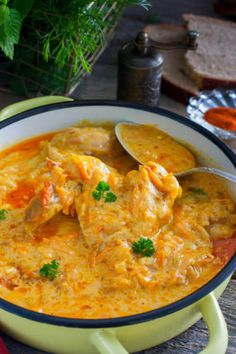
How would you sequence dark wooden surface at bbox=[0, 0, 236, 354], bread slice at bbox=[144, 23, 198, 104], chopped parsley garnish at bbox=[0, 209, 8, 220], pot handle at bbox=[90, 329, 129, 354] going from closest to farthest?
pot handle at bbox=[90, 329, 129, 354]
dark wooden surface at bbox=[0, 0, 236, 354]
chopped parsley garnish at bbox=[0, 209, 8, 220]
bread slice at bbox=[144, 23, 198, 104]

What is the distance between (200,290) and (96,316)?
50 cm

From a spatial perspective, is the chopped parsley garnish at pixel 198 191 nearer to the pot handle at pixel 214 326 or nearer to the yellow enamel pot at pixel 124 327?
the yellow enamel pot at pixel 124 327

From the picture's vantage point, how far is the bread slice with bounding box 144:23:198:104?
4.62 metres

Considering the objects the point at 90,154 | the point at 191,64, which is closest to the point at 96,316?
the point at 90,154

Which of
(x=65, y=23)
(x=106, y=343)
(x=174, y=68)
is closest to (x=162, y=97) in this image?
(x=174, y=68)

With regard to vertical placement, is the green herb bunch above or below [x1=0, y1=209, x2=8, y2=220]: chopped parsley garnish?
above

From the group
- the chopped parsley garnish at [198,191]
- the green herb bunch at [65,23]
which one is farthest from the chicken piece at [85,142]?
the chopped parsley garnish at [198,191]

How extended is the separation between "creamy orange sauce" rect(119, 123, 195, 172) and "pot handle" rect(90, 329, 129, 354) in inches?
52.3

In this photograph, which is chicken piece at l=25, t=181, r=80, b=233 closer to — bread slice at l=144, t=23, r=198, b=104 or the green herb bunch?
the green herb bunch

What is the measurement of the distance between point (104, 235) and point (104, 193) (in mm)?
246

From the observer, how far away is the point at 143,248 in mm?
2885

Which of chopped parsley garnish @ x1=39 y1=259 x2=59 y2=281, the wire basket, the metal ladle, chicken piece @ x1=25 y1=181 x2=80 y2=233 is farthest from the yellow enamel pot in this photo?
the wire basket

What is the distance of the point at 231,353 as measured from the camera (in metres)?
2.90

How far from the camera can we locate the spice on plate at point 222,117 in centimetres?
413
